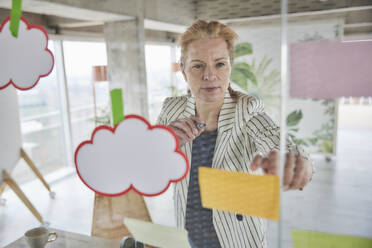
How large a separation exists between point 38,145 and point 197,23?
13.8 ft

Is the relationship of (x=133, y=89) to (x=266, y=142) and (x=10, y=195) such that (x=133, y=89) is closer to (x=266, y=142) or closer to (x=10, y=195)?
(x=266, y=142)

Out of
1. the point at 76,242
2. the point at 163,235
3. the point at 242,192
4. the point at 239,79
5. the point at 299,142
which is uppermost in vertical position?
the point at 239,79

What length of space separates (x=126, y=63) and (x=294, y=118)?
1.82ft

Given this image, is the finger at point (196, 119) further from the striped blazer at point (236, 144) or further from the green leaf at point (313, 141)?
the green leaf at point (313, 141)

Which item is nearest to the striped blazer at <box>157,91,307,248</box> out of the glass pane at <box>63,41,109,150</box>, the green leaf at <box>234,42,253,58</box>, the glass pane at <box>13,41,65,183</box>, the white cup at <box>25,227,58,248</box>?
the green leaf at <box>234,42,253,58</box>

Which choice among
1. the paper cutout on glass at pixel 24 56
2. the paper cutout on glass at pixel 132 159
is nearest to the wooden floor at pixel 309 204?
the paper cutout on glass at pixel 132 159

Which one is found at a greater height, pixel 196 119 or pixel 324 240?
pixel 196 119

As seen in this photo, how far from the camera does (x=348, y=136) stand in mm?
1261

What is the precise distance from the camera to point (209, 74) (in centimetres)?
82

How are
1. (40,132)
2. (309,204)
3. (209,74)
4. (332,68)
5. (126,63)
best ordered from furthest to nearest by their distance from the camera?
(40,132) < (309,204) < (126,63) < (209,74) < (332,68)

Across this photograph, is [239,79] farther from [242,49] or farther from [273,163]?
[273,163]

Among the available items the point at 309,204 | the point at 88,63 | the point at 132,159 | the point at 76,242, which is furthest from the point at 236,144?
the point at 309,204

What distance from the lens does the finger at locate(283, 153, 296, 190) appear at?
77 cm

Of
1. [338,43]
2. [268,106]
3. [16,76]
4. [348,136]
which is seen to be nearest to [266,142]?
[268,106]
